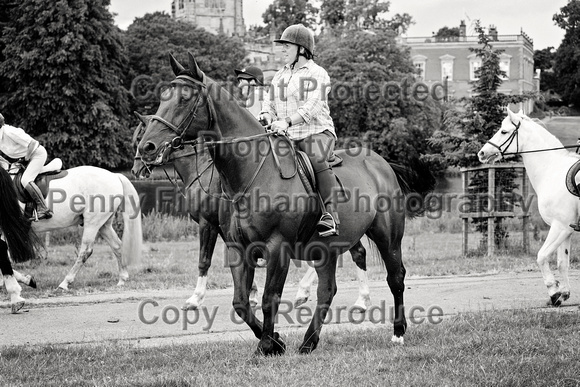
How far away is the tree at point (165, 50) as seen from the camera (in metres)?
57.5

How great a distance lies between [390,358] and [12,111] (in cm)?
4194

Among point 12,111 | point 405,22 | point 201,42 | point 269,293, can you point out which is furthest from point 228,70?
point 269,293

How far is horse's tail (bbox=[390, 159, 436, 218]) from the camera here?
949 cm

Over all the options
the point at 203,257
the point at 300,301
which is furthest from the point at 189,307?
the point at 300,301

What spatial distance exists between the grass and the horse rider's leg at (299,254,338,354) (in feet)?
0.52

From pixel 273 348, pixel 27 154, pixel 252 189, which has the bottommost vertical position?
pixel 273 348

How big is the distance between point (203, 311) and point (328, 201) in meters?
3.60

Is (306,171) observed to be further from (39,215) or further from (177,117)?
(39,215)

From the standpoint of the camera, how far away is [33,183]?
509 inches

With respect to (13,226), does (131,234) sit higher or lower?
lower

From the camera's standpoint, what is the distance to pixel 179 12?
475 feet

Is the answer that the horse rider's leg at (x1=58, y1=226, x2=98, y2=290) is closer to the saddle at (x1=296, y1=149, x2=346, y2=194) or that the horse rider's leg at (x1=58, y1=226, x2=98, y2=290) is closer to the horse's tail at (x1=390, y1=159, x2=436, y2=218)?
the horse's tail at (x1=390, y1=159, x2=436, y2=218)

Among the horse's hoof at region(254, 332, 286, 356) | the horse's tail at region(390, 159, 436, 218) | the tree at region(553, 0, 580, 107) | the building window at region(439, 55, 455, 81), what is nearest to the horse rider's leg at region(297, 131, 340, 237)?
the horse's hoof at region(254, 332, 286, 356)

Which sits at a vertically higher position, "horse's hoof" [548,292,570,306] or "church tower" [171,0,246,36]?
"church tower" [171,0,246,36]
